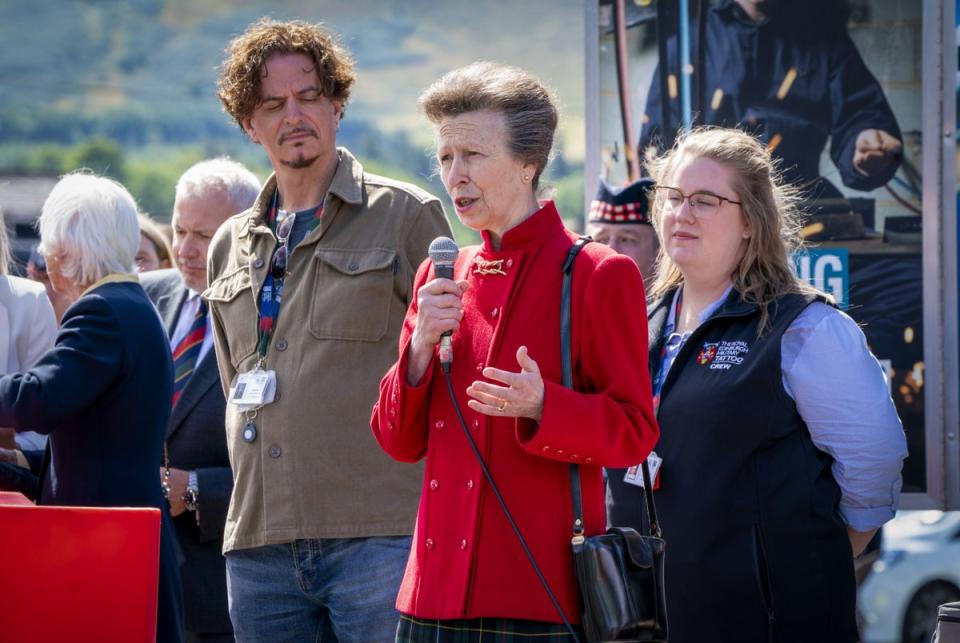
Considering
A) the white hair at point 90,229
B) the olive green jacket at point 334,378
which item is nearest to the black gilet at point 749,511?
the olive green jacket at point 334,378

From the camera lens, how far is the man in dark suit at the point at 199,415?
388 cm

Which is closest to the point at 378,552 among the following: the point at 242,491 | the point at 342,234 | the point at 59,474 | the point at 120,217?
the point at 242,491

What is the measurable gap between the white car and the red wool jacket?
2520 millimetres

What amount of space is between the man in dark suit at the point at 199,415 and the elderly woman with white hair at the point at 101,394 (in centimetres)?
37

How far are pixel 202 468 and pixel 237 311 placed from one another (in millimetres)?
1043

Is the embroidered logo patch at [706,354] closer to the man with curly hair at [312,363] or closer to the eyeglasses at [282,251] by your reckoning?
the man with curly hair at [312,363]

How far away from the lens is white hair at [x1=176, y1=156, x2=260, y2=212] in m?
4.30

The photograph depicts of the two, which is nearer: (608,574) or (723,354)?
(608,574)

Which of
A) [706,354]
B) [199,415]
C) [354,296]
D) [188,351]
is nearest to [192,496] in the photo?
[199,415]

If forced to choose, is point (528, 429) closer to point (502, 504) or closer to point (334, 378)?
point (502, 504)

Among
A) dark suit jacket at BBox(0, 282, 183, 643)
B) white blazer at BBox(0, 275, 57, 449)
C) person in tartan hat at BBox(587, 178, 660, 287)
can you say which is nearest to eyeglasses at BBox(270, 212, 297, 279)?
dark suit jacket at BBox(0, 282, 183, 643)

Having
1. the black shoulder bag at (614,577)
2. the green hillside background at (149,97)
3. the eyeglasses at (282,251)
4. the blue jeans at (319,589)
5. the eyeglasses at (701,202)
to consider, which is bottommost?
the blue jeans at (319,589)

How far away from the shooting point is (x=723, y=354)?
311cm

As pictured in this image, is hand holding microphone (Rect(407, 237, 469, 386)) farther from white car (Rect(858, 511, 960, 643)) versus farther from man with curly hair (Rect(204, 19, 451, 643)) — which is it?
white car (Rect(858, 511, 960, 643))
